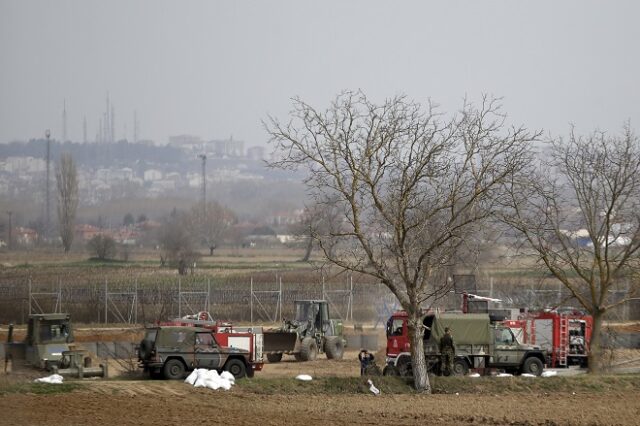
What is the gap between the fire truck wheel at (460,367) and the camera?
31.3m

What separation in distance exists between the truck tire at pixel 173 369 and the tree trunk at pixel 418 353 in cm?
694

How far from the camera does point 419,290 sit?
86.8 ft

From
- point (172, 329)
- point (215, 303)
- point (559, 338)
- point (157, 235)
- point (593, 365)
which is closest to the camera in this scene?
point (172, 329)

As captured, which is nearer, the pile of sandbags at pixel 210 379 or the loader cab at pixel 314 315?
the pile of sandbags at pixel 210 379

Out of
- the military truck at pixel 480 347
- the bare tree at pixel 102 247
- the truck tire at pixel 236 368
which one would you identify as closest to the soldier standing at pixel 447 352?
the military truck at pixel 480 347

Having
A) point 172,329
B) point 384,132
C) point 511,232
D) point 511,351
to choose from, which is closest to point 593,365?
point 511,351

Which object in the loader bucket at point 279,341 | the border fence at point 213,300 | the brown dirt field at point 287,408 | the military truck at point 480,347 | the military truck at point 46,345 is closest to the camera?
the brown dirt field at point 287,408

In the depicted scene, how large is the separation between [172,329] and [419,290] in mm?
7839

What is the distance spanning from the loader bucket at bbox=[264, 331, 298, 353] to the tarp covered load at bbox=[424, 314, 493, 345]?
29.7 ft

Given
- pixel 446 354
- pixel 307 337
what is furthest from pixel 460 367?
pixel 307 337

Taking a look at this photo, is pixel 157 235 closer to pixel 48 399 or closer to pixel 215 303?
pixel 215 303

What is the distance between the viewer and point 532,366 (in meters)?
31.9

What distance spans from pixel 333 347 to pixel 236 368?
36.4ft

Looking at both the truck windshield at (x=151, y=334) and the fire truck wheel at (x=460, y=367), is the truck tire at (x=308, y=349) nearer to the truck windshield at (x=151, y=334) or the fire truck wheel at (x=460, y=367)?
the fire truck wheel at (x=460, y=367)
